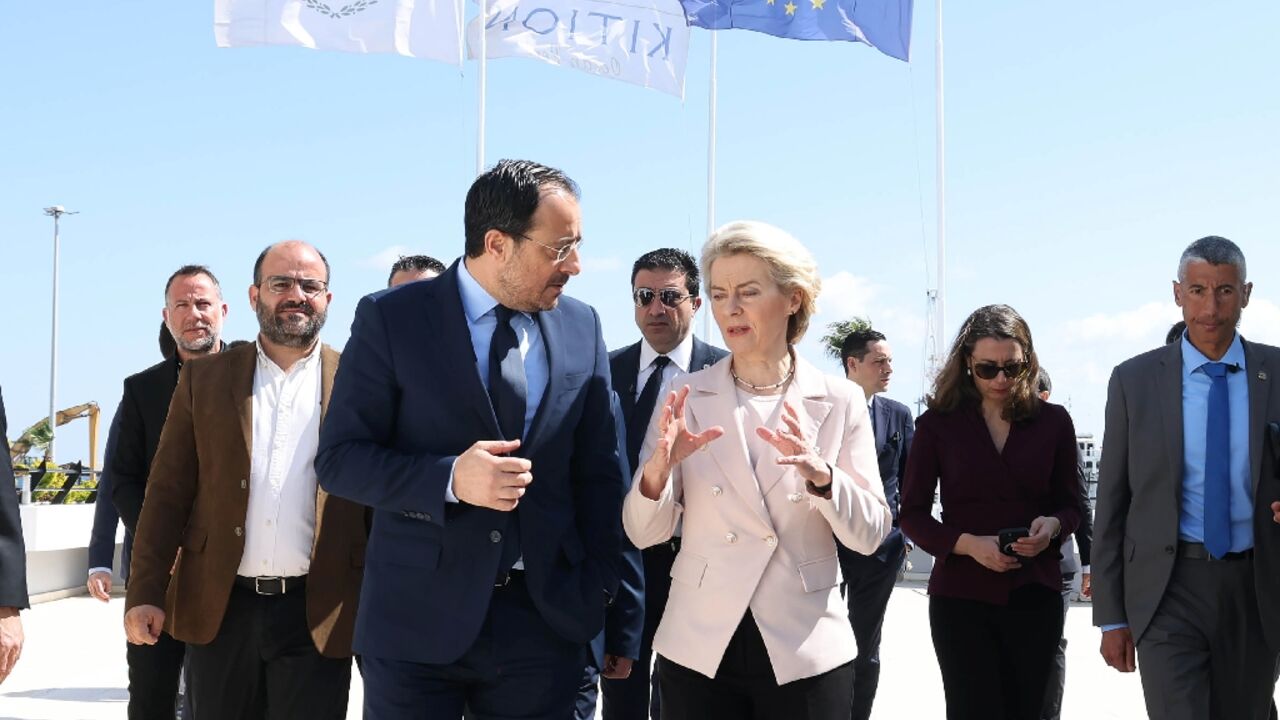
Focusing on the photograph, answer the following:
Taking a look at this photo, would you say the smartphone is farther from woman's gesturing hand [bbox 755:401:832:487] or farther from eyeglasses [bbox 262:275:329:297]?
eyeglasses [bbox 262:275:329:297]

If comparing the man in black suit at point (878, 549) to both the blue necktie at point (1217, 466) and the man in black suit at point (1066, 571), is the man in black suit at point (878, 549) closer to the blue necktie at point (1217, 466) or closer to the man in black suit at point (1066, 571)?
the man in black suit at point (1066, 571)

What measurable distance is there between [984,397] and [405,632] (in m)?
2.98

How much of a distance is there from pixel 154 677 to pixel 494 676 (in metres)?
2.48

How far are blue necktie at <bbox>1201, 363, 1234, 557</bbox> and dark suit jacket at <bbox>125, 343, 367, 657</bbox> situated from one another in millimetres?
2984

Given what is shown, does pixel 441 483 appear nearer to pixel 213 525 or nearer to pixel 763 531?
pixel 763 531

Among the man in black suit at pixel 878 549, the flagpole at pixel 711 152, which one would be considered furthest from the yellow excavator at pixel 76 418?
the man in black suit at pixel 878 549

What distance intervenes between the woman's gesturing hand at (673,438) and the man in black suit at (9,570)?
1.62 m

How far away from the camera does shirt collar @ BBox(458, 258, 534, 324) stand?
11.3ft

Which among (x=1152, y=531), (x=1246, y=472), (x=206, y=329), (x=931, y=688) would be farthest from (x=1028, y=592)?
(x=931, y=688)

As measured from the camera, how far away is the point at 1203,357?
4.85 m

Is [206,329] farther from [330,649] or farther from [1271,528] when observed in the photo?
[1271,528]

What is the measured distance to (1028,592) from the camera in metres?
5.01

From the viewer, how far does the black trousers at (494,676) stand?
3213 millimetres

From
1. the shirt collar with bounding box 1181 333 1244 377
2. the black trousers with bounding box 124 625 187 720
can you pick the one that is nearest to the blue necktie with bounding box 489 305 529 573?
the black trousers with bounding box 124 625 187 720
